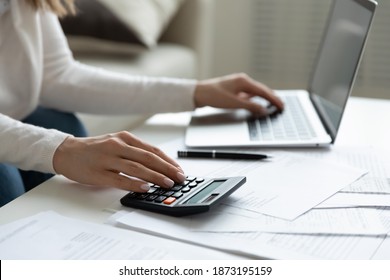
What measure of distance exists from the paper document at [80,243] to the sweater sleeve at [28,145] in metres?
0.13

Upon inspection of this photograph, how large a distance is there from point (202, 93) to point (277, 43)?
1.47 m

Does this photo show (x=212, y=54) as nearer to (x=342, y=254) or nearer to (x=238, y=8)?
(x=238, y=8)

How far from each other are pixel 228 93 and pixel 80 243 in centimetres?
59

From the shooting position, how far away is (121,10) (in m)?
2.00

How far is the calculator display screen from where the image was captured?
0.77 m

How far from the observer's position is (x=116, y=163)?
2.69 feet

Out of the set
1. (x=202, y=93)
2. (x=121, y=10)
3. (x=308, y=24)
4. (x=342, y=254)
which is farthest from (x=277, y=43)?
(x=342, y=254)

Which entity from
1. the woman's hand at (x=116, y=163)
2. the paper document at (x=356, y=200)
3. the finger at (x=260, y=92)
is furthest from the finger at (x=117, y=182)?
the finger at (x=260, y=92)

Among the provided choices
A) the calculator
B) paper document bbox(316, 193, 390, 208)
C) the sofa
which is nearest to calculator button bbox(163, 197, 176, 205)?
the calculator

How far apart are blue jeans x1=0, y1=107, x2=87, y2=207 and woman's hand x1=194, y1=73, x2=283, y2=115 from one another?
0.25 metres

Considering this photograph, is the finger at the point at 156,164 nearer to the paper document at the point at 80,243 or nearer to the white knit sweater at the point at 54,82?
the paper document at the point at 80,243

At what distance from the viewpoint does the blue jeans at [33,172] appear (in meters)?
0.90

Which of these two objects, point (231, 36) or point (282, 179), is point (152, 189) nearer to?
point (282, 179)

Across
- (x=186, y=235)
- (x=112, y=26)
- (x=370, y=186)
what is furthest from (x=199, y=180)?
(x=112, y=26)
